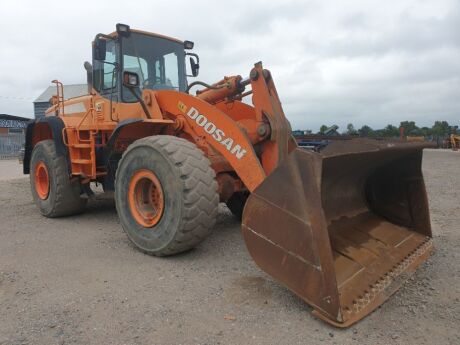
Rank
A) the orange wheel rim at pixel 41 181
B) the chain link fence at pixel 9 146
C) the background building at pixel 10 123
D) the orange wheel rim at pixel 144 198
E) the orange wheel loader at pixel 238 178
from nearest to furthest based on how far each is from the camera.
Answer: the orange wheel loader at pixel 238 178 < the orange wheel rim at pixel 144 198 < the orange wheel rim at pixel 41 181 < the chain link fence at pixel 9 146 < the background building at pixel 10 123

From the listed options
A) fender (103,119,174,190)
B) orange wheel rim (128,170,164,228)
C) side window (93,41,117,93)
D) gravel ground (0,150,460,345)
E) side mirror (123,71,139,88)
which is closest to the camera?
gravel ground (0,150,460,345)

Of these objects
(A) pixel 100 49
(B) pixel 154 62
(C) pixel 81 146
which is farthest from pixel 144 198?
(B) pixel 154 62

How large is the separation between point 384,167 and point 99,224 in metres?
4.00

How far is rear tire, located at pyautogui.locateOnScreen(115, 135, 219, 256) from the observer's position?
3883 millimetres

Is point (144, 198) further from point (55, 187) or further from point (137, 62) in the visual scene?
point (55, 187)

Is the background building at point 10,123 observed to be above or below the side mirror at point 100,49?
above

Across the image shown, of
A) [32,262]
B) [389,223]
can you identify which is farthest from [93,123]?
[389,223]

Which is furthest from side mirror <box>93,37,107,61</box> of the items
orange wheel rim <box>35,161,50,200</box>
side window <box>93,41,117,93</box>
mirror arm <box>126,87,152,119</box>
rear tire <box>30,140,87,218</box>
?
orange wheel rim <box>35,161,50,200</box>

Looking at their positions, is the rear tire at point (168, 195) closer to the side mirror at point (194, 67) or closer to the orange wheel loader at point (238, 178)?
the orange wheel loader at point (238, 178)

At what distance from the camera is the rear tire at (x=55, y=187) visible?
6.27 meters

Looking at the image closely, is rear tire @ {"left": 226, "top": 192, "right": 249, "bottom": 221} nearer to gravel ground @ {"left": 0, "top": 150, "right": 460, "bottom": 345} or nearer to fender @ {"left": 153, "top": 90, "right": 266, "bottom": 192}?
gravel ground @ {"left": 0, "top": 150, "right": 460, "bottom": 345}

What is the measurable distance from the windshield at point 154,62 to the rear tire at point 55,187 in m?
1.66

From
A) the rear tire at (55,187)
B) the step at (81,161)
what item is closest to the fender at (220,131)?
the step at (81,161)

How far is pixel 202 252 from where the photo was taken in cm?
436
